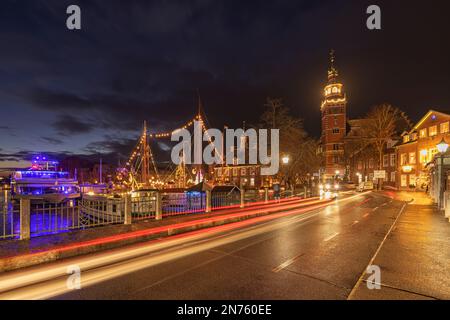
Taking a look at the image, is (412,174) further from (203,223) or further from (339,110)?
(203,223)

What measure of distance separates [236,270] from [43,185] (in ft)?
145

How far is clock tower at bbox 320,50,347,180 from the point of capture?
72.9m

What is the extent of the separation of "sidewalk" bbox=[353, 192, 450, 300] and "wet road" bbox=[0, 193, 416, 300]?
43 centimetres

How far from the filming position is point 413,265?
21.8 feet

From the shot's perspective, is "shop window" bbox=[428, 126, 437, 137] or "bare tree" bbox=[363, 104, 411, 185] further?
"bare tree" bbox=[363, 104, 411, 185]

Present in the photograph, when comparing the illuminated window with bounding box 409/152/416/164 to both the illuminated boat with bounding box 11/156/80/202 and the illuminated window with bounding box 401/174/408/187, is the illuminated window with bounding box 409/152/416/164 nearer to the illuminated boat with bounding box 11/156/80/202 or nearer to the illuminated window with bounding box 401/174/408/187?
the illuminated window with bounding box 401/174/408/187

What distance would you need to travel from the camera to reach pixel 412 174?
4572cm

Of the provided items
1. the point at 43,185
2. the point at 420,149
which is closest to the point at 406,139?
the point at 420,149

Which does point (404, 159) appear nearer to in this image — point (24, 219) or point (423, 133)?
point (423, 133)

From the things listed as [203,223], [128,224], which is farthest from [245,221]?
[128,224]

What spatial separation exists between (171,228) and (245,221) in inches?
191

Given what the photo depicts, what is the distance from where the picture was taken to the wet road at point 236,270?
5.03 m

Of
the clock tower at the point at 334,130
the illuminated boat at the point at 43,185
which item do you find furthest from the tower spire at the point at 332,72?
the illuminated boat at the point at 43,185

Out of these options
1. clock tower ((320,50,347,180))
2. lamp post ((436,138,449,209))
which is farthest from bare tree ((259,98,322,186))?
clock tower ((320,50,347,180))
